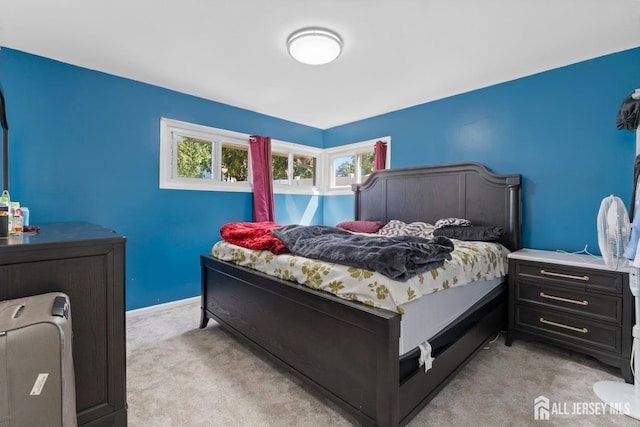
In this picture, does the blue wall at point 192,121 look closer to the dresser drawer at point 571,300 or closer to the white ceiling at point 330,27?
the white ceiling at point 330,27

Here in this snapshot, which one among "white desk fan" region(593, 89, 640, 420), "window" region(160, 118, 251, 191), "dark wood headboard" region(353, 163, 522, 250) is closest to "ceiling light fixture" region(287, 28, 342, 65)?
"window" region(160, 118, 251, 191)

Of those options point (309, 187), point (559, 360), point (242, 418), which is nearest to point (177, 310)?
point (242, 418)

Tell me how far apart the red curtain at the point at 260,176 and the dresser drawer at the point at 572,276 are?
279 cm

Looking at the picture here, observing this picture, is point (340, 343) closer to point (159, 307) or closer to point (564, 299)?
point (564, 299)

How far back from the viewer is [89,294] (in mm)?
1272

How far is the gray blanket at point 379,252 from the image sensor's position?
4.78ft

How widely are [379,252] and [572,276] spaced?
165 cm

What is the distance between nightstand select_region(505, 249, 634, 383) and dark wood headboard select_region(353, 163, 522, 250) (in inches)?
18.7

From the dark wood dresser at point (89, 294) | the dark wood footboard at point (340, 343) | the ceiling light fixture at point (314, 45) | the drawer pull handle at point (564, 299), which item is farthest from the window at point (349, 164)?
the dark wood dresser at point (89, 294)

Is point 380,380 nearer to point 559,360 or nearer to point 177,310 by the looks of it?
point 559,360

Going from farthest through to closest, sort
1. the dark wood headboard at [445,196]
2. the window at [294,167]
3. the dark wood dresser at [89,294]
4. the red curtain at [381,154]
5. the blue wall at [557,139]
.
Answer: the window at [294,167] → the red curtain at [381,154] → the dark wood headboard at [445,196] → the blue wall at [557,139] → the dark wood dresser at [89,294]

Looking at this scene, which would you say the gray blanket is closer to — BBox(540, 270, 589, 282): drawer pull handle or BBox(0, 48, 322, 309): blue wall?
BBox(540, 270, 589, 282): drawer pull handle

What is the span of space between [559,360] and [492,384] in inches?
29.9

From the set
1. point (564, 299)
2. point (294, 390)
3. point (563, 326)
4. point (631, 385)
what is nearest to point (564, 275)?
point (564, 299)
